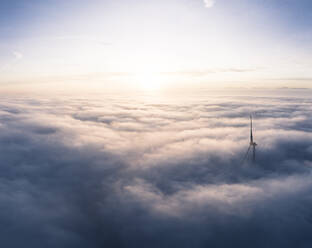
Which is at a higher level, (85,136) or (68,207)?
(85,136)

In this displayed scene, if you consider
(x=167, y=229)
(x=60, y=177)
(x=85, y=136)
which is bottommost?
(x=167, y=229)

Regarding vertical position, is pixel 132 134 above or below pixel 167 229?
above

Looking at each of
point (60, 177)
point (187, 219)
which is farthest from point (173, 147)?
point (60, 177)

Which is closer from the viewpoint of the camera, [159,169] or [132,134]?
[159,169]

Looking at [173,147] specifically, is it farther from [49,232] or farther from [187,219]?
[49,232]

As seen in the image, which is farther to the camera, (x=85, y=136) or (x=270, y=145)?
(x=85, y=136)

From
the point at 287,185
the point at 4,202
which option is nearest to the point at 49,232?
the point at 4,202

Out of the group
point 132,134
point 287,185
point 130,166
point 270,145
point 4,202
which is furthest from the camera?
point 132,134

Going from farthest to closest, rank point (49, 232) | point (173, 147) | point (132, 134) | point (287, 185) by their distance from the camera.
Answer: point (132, 134) < point (173, 147) < point (287, 185) < point (49, 232)

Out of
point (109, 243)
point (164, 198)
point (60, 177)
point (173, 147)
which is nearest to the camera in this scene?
point (109, 243)

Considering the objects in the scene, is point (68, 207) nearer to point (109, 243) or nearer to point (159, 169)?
point (109, 243)
